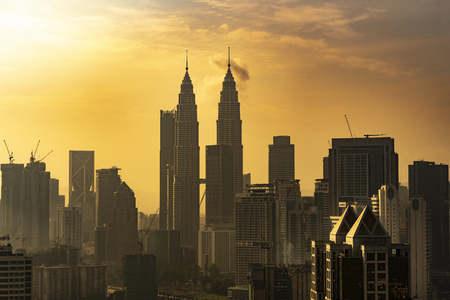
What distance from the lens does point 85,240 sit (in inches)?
5551

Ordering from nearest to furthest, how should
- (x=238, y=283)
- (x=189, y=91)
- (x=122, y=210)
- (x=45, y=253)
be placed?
1. (x=238, y=283)
2. (x=45, y=253)
3. (x=122, y=210)
4. (x=189, y=91)

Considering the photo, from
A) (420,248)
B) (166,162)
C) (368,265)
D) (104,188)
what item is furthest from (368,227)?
(104,188)

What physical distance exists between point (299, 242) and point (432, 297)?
75.6 ft

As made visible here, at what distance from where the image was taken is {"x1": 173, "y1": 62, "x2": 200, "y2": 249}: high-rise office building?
441 ft

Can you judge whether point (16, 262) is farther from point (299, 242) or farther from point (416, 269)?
point (299, 242)

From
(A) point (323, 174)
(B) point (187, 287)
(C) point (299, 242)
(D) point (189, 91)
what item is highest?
(D) point (189, 91)

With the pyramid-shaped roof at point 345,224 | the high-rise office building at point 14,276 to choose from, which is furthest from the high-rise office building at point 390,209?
the pyramid-shaped roof at point 345,224

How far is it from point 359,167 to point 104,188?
74730 millimetres

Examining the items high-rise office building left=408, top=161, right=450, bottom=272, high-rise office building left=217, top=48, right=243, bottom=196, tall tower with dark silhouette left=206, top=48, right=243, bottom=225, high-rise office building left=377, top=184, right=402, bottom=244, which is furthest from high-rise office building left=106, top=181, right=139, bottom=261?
high-rise office building left=377, top=184, right=402, bottom=244

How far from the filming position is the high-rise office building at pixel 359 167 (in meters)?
90.2

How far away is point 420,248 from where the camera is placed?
73.4 m

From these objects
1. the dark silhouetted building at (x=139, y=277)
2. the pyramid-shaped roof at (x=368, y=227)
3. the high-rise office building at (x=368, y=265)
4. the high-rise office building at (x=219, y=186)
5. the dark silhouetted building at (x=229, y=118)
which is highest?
the dark silhouetted building at (x=229, y=118)

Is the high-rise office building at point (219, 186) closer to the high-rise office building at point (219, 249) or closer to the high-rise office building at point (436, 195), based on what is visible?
the high-rise office building at point (219, 249)

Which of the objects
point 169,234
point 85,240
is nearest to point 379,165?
point 169,234
